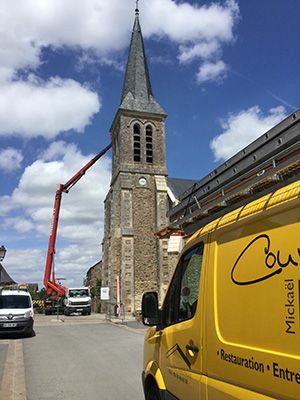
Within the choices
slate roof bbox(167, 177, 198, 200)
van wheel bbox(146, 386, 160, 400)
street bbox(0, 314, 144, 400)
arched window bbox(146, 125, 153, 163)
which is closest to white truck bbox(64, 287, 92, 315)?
slate roof bbox(167, 177, 198, 200)

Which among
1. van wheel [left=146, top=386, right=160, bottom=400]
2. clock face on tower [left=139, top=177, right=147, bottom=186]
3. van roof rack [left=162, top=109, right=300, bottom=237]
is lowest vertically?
van wheel [left=146, top=386, right=160, bottom=400]

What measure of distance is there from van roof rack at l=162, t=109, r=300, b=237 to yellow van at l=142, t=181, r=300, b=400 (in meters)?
Result: 0.25

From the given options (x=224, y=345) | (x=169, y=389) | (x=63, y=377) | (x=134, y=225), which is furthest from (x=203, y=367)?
(x=134, y=225)

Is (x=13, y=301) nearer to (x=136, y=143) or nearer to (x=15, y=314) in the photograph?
(x=15, y=314)

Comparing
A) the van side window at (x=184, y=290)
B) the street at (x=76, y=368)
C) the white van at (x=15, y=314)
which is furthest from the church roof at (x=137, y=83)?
the van side window at (x=184, y=290)

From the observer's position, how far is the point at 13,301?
53.2ft

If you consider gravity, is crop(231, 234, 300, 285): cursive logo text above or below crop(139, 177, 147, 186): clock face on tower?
below

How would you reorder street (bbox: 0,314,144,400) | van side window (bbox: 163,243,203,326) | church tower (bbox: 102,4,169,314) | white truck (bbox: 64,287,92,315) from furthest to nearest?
church tower (bbox: 102,4,169,314), white truck (bbox: 64,287,92,315), street (bbox: 0,314,144,400), van side window (bbox: 163,243,203,326)

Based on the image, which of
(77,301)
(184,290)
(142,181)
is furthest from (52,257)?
(184,290)

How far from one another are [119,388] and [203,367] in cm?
474

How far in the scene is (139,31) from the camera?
137ft

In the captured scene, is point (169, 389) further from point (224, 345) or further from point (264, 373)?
point (264, 373)

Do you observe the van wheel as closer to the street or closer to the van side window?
the van side window

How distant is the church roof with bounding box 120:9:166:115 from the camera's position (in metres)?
38.1
